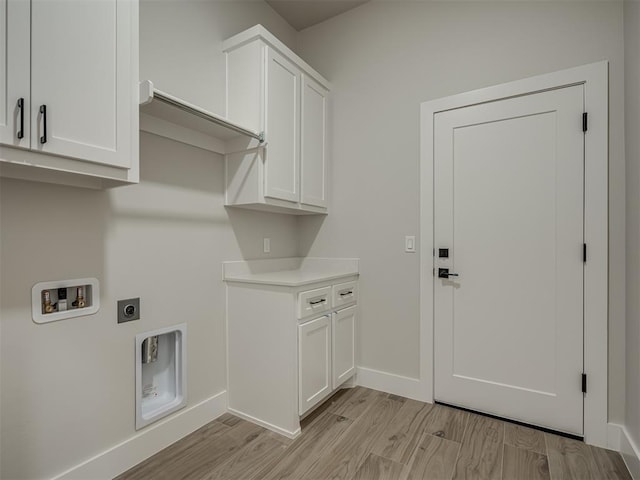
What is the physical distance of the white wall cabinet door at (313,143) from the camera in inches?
96.8

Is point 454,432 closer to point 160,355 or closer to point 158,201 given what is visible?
point 160,355

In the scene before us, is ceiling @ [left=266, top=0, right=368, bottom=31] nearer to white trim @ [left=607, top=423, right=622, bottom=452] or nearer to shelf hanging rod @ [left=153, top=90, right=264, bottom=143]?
shelf hanging rod @ [left=153, top=90, right=264, bottom=143]

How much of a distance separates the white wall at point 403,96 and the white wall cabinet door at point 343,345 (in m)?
0.14

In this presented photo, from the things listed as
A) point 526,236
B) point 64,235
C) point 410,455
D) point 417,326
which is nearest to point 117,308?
point 64,235

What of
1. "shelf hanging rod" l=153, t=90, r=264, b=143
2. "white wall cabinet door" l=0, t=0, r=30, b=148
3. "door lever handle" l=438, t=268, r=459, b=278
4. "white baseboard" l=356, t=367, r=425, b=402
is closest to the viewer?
"white wall cabinet door" l=0, t=0, r=30, b=148

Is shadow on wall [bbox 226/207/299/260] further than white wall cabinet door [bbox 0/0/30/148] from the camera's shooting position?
Yes

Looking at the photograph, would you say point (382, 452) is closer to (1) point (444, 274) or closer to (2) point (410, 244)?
(1) point (444, 274)

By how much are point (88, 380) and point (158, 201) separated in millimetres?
946

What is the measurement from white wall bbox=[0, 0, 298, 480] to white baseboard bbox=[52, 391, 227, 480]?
43 mm

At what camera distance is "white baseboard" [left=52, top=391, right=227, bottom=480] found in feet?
5.00

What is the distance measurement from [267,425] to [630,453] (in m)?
1.94

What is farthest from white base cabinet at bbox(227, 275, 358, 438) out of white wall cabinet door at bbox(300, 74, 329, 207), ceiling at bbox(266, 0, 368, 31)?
ceiling at bbox(266, 0, 368, 31)

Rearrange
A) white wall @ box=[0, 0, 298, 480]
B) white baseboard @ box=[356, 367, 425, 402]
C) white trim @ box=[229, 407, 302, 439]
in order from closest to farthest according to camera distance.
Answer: white wall @ box=[0, 0, 298, 480], white trim @ box=[229, 407, 302, 439], white baseboard @ box=[356, 367, 425, 402]

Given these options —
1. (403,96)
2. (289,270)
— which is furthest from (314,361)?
(403,96)
